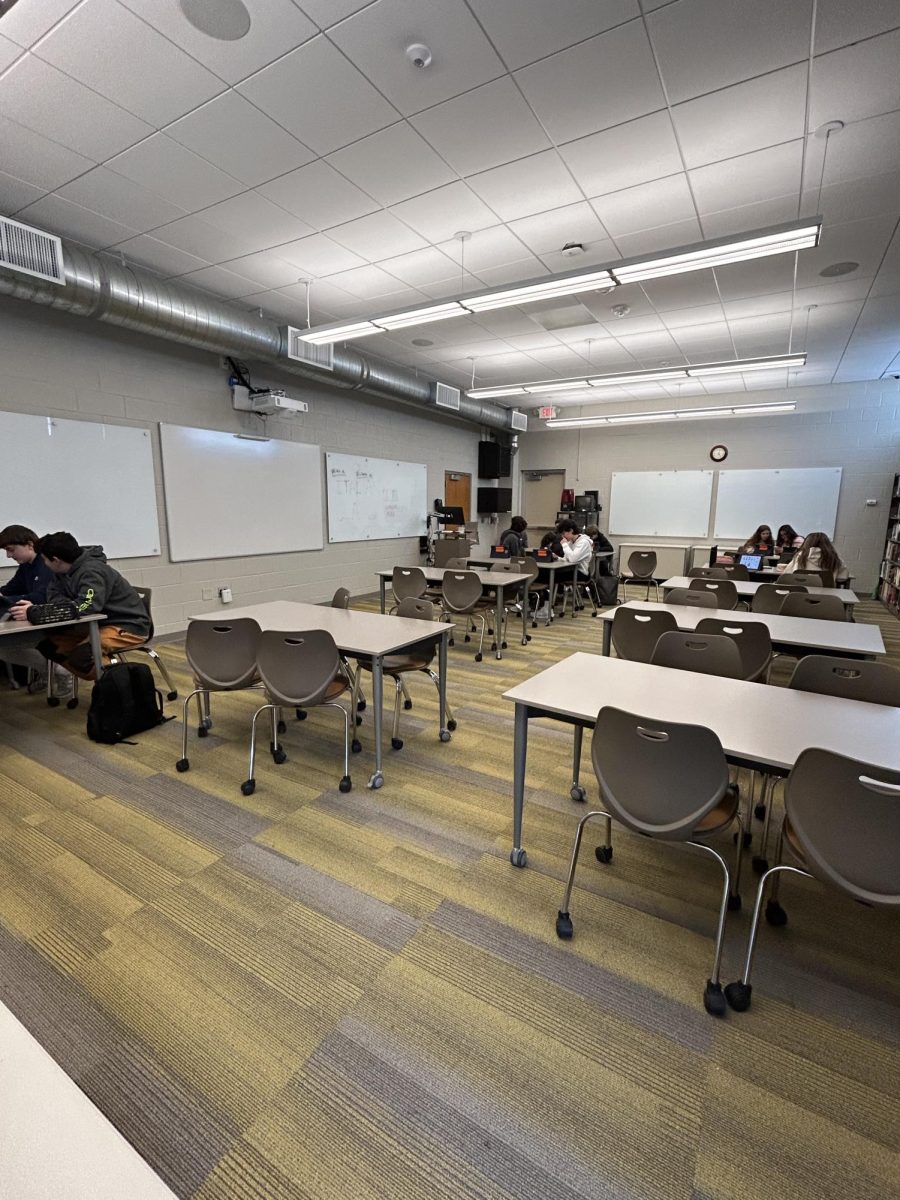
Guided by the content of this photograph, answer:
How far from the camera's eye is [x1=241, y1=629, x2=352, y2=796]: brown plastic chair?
2502 millimetres

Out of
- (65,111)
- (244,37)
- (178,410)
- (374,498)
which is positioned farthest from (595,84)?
(374,498)

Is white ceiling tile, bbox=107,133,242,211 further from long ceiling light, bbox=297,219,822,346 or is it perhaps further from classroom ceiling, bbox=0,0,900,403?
long ceiling light, bbox=297,219,822,346

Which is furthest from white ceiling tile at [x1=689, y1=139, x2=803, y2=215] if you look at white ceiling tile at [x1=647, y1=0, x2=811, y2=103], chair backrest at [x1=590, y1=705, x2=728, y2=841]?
chair backrest at [x1=590, y1=705, x2=728, y2=841]

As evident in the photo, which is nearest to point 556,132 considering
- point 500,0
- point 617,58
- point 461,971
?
point 617,58

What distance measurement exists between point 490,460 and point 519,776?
357 inches

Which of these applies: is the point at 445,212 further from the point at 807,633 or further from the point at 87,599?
the point at 807,633

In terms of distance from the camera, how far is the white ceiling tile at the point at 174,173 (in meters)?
2.77

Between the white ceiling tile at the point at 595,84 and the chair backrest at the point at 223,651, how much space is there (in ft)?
9.34

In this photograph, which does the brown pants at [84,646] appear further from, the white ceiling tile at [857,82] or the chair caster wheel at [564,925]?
the white ceiling tile at [857,82]

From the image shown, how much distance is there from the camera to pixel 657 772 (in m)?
1.54

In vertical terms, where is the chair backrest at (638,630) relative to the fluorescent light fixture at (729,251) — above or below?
below

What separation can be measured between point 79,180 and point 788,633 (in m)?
4.84

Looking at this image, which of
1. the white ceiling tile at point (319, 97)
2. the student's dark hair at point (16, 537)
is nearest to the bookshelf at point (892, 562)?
the white ceiling tile at point (319, 97)

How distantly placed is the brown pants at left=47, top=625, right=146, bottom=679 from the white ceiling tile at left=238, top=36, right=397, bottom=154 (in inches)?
118
